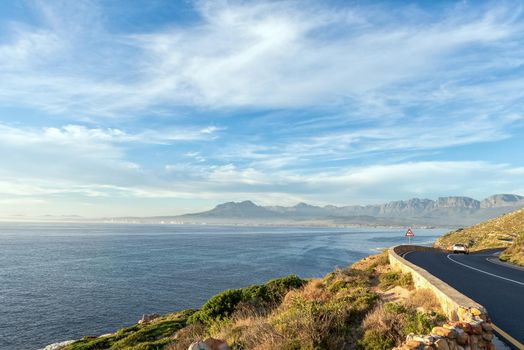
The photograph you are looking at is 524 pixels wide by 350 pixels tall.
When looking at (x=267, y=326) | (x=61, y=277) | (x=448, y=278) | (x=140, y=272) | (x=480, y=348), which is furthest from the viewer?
(x=140, y=272)

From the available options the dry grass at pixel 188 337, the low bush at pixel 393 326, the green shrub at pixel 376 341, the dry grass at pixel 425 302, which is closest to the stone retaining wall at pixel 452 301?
the dry grass at pixel 425 302

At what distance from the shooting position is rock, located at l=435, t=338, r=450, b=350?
6.72 metres

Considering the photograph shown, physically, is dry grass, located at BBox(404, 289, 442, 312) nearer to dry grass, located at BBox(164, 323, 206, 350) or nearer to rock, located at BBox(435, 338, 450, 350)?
rock, located at BBox(435, 338, 450, 350)

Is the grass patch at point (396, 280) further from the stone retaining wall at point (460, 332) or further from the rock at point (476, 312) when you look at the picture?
the rock at point (476, 312)

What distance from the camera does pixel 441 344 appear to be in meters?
6.76

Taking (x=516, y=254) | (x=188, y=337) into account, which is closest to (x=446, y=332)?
(x=188, y=337)

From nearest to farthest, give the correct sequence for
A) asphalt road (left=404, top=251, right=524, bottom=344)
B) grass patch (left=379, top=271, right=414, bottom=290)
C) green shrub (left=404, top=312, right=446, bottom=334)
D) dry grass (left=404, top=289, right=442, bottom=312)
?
green shrub (left=404, top=312, right=446, bottom=334) → asphalt road (left=404, top=251, right=524, bottom=344) → dry grass (left=404, top=289, right=442, bottom=312) → grass patch (left=379, top=271, right=414, bottom=290)

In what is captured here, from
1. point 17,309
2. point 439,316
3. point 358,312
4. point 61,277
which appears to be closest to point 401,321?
point 439,316

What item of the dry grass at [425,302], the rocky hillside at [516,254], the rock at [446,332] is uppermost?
the rock at [446,332]

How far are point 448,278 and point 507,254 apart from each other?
859 inches

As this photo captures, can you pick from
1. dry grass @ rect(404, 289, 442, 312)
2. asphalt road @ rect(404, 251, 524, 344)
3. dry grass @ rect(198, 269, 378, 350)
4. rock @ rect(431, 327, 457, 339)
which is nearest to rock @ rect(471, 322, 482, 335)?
rock @ rect(431, 327, 457, 339)

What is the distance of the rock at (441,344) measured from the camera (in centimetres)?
672

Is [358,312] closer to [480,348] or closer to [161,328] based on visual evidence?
[480,348]

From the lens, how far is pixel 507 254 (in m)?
36.2
